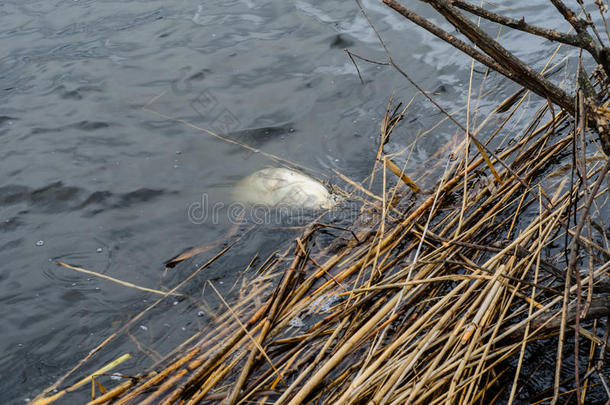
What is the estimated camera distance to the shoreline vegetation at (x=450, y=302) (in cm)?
163

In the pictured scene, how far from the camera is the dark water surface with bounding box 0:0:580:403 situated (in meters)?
3.24

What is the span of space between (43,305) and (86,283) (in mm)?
287

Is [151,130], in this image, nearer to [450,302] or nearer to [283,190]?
[283,190]

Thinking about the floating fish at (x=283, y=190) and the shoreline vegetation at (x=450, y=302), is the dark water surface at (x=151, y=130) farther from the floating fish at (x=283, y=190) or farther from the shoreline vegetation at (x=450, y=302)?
the shoreline vegetation at (x=450, y=302)

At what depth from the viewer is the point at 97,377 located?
272 cm

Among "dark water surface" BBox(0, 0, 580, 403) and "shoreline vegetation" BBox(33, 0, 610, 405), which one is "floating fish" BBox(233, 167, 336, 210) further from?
"shoreline vegetation" BBox(33, 0, 610, 405)

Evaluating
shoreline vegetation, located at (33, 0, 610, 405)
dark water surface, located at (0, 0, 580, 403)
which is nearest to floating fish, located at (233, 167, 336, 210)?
dark water surface, located at (0, 0, 580, 403)

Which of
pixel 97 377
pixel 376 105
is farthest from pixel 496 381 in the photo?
pixel 376 105

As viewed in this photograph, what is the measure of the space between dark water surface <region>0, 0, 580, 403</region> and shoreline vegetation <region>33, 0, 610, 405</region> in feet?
1.16

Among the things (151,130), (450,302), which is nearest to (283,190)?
(151,130)

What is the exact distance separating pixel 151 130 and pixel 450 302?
353cm

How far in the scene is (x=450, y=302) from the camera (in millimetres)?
2119

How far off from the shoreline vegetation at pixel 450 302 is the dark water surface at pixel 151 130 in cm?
35

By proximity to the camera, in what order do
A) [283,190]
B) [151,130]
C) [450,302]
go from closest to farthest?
1. [450,302]
2. [283,190]
3. [151,130]
